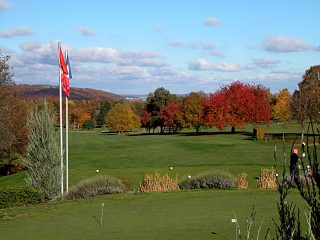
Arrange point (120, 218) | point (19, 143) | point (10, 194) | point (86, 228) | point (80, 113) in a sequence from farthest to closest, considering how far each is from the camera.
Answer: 1. point (80, 113)
2. point (19, 143)
3. point (10, 194)
4. point (120, 218)
5. point (86, 228)

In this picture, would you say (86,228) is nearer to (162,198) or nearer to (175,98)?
(162,198)

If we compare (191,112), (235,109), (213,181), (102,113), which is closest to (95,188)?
(213,181)

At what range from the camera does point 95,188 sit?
799 inches

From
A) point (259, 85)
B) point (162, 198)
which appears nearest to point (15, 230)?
point (162, 198)

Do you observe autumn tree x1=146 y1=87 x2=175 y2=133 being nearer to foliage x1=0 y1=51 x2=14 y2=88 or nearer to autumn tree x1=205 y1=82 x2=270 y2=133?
autumn tree x1=205 y1=82 x2=270 y2=133

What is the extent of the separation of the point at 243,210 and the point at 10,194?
375 inches

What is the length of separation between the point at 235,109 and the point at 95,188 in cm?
5455

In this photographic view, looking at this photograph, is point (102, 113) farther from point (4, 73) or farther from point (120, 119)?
point (4, 73)

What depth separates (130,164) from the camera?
4184cm

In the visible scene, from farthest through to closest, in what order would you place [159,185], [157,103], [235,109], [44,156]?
1. [157,103]
2. [235,109]
3. [44,156]
4. [159,185]

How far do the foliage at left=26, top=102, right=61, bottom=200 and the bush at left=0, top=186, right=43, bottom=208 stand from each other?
2.42m

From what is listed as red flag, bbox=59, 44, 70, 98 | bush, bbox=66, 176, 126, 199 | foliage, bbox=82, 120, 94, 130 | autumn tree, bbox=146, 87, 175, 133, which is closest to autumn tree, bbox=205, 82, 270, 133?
autumn tree, bbox=146, 87, 175, 133

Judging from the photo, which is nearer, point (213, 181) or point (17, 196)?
point (17, 196)

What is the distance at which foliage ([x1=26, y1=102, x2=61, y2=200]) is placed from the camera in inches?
856
